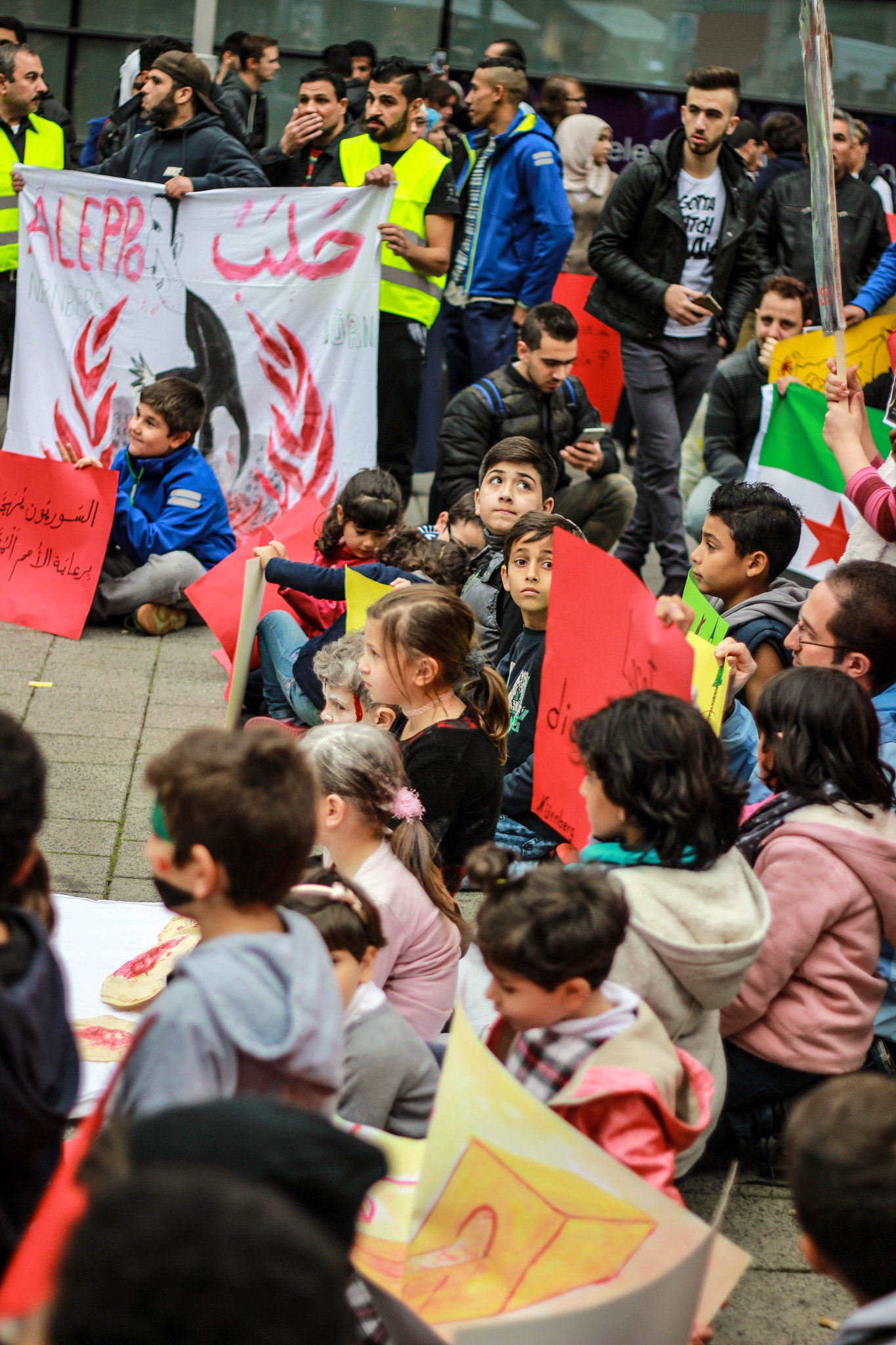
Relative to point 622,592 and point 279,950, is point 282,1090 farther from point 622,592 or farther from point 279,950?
point 622,592

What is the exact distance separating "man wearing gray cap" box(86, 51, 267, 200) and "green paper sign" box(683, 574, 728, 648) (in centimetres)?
446

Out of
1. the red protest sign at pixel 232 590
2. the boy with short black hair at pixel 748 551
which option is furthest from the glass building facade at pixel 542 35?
the boy with short black hair at pixel 748 551

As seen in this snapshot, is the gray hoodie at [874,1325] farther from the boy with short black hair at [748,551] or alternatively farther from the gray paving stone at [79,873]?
the gray paving stone at [79,873]

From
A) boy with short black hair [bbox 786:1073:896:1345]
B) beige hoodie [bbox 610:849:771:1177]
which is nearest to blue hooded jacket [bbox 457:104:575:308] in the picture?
beige hoodie [bbox 610:849:771:1177]

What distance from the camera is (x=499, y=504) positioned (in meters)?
4.79

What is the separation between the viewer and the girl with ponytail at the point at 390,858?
2.96 m

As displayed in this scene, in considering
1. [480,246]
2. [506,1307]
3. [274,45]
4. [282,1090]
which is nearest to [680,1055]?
[506,1307]

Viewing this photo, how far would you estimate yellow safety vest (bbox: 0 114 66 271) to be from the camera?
7.34 metres

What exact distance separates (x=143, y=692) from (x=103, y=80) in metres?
8.36

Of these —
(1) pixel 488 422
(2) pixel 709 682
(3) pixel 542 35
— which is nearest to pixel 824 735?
(2) pixel 709 682

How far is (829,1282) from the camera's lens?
8.73ft

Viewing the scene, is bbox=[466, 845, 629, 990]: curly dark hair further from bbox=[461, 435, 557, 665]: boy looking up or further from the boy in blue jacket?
the boy in blue jacket

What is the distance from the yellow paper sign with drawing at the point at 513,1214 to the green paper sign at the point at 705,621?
1.54m

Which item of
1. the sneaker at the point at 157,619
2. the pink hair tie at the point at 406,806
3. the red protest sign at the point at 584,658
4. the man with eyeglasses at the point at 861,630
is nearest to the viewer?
the red protest sign at the point at 584,658
